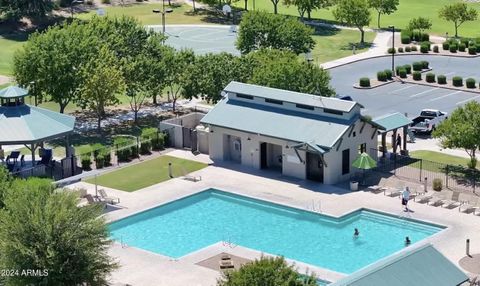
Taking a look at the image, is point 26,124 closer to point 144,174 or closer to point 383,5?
point 144,174

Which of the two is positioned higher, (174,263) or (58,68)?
(58,68)

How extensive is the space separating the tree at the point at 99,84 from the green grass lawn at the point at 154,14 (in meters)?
44.9

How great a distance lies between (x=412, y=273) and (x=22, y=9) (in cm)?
8552

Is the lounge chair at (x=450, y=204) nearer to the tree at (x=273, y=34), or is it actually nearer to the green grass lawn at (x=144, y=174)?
the green grass lawn at (x=144, y=174)

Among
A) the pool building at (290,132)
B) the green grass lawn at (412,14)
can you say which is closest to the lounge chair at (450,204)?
the pool building at (290,132)

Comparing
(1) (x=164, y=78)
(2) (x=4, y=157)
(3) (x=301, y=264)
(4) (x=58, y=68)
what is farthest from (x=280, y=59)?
(3) (x=301, y=264)

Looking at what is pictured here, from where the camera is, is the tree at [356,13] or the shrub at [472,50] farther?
the tree at [356,13]

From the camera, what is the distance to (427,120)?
7012cm

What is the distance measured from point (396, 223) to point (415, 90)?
→ 32755 millimetres

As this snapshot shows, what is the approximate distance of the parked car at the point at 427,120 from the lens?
6850cm

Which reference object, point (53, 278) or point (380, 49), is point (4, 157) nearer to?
point (53, 278)

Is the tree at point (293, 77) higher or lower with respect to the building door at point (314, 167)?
higher

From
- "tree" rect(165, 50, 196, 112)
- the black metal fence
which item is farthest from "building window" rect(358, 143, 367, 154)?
"tree" rect(165, 50, 196, 112)

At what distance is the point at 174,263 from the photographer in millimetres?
47312
